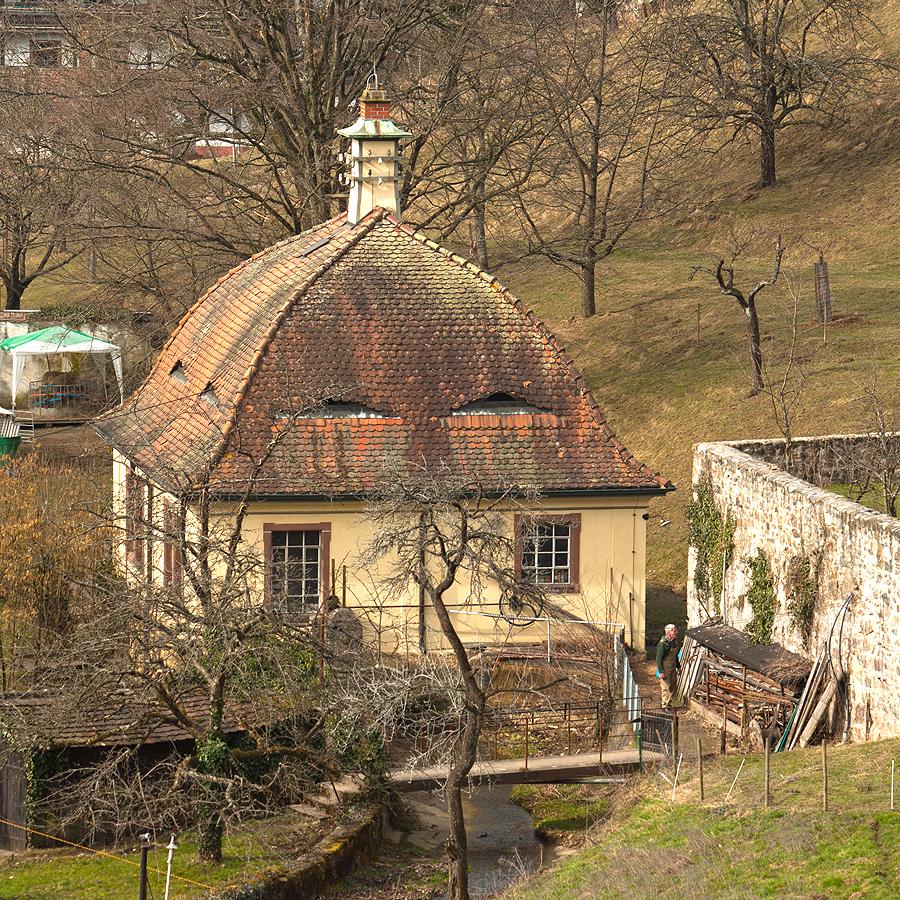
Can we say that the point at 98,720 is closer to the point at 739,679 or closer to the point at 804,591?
the point at 739,679

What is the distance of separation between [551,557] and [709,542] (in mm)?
2931

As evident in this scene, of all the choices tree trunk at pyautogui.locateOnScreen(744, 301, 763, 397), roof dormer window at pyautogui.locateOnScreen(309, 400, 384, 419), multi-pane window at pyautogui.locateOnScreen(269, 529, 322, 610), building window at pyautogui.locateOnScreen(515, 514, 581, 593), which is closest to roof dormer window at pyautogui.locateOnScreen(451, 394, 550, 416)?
roof dormer window at pyautogui.locateOnScreen(309, 400, 384, 419)

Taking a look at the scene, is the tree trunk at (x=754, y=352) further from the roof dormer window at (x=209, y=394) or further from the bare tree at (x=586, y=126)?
the roof dormer window at (x=209, y=394)

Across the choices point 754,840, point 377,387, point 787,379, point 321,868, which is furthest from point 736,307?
point 754,840

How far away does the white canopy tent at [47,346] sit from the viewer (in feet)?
141

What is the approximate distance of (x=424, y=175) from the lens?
34.3 m

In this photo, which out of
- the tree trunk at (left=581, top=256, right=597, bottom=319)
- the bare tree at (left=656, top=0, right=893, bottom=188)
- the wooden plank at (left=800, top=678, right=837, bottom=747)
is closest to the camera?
the wooden plank at (left=800, top=678, right=837, bottom=747)

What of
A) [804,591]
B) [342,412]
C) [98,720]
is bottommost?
[98,720]

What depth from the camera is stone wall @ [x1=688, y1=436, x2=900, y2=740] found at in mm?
17641

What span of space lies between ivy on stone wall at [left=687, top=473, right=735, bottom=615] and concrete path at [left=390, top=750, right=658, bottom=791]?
204 inches

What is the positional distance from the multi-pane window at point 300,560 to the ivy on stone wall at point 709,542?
6.75m

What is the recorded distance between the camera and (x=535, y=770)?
18781mm

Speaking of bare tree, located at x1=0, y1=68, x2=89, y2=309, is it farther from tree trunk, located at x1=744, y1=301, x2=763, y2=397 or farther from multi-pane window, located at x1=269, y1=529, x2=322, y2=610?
tree trunk, located at x1=744, y1=301, x2=763, y2=397

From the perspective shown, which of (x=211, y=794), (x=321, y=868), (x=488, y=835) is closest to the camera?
(x=321, y=868)
